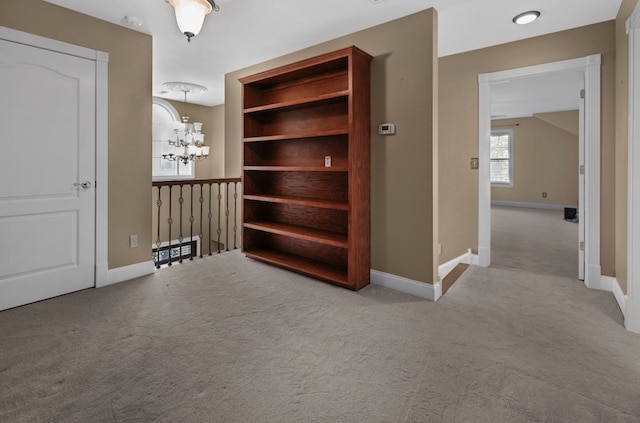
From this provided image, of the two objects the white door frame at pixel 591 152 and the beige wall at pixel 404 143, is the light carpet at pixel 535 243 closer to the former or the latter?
the white door frame at pixel 591 152

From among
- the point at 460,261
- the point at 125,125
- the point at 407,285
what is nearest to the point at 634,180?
the point at 407,285

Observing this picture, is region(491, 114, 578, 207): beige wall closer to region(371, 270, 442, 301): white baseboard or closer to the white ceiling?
the white ceiling

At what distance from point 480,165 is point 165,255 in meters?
6.83

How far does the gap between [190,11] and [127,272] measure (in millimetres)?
2547

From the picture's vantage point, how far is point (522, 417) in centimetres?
155

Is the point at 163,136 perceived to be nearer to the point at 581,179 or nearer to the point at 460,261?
the point at 460,261

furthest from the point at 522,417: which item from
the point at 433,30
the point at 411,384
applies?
the point at 433,30

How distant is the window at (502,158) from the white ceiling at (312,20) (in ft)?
24.3

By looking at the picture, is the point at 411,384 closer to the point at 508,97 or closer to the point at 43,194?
the point at 43,194

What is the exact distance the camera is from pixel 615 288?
9.72 ft

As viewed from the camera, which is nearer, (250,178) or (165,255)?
(250,178)

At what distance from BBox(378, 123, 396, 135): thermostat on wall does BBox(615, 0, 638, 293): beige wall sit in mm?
1729

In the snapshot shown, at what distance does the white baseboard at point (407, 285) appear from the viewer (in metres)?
2.96

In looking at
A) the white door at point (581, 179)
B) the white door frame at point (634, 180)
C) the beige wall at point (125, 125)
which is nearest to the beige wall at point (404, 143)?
the white door frame at point (634, 180)
